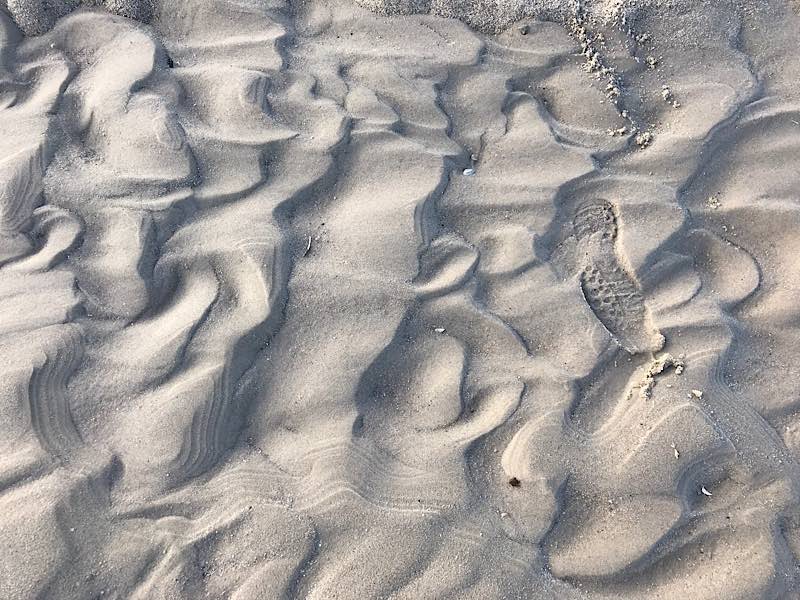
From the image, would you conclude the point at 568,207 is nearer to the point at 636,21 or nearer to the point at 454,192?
the point at 454,192

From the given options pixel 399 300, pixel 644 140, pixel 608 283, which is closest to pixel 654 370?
pixel 608 283

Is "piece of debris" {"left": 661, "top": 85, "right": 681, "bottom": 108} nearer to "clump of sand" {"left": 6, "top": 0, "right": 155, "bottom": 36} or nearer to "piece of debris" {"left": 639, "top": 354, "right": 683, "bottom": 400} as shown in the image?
"piece of debris" {"left": 639, "top": 354, "right": 683, "bottom": 400}

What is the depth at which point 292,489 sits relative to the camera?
1474 mm

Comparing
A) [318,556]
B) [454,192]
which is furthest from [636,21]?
[318,556]

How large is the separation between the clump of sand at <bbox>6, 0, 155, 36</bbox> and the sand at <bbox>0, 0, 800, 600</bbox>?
1 centimetres

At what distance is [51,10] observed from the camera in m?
2.21

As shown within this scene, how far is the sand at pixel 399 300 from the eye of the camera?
4.74 ft

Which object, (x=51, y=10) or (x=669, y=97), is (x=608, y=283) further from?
(x=51, y=10)

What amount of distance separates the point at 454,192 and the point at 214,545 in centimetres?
122

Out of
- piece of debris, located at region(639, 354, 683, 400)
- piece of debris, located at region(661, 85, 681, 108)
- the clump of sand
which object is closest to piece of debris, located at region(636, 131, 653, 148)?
piece of debris, located at region(661, 85, 681, 108)

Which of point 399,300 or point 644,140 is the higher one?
point 644,140

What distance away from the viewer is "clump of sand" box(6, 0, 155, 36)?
2184 millimetres

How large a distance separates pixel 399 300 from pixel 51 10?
172 centimetres

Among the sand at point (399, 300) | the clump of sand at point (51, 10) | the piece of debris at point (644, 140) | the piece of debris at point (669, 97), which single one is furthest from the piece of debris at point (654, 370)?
the clump of sand at point (51, 10)
